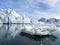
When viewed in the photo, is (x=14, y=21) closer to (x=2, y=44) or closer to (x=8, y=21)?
(x=8, y=21)

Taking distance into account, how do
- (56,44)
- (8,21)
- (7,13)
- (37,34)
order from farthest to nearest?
(7,13) < (8,21) < (37,34) < (56,44)

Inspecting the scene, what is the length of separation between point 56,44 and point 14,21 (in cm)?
3743

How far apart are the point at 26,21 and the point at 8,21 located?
21.4 ft

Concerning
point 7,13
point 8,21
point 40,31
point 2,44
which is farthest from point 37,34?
point 7,13

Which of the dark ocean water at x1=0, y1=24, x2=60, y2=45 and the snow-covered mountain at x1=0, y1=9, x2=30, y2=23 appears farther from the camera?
the snow-covered mountain at x1=0, y1=9, x2=30, y2=23

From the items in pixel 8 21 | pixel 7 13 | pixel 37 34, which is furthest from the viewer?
pixel 7 13

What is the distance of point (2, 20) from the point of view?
147ft

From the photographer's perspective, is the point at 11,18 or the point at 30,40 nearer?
the point at 30,40

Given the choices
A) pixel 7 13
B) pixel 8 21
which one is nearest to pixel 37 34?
pixel 8 21

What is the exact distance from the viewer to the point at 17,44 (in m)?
8.84

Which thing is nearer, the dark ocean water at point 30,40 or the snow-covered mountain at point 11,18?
the dark ocean water at point 30,40

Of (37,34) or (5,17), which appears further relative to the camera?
(5,17)

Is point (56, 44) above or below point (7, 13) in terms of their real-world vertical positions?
below

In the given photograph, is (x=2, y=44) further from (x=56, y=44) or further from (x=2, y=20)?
(x=2, y=20)
